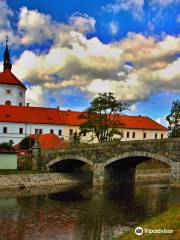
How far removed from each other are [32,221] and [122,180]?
32.4m

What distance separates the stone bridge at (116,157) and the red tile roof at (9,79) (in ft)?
115

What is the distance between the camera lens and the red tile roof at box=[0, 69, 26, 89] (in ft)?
313

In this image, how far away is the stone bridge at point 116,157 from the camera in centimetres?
5094

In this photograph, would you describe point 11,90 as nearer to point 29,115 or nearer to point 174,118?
point 29,115

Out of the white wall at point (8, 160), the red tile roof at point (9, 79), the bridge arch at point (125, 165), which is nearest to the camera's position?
the bridge arch at point (125, 165)

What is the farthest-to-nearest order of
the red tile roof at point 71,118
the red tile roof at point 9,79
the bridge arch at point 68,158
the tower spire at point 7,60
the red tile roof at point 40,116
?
the tower spire at point 7,60 → the red tile roof at point 9,79 → the red tile roof at point 71,118 → the red tile roof at point 40,116 → the bridge arch at point 68,158

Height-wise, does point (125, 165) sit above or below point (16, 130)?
below

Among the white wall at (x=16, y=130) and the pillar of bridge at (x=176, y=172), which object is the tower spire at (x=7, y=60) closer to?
the white wall at (x=16, y=130)

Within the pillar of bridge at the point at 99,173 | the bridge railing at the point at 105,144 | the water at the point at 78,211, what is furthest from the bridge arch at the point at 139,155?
the water at the point at 78,211

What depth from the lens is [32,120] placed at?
8725cm

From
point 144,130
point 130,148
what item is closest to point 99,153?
point 130,148

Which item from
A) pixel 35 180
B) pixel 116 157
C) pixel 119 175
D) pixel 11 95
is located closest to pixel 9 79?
pixel 11 95

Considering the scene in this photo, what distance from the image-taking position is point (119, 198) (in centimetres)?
4491

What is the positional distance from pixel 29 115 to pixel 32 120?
5.37 ft
